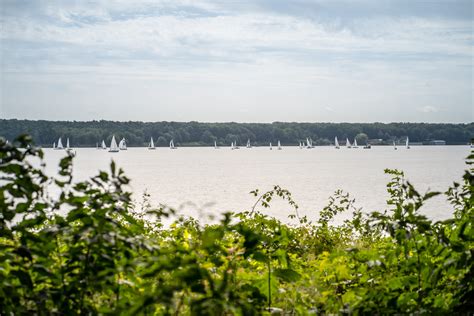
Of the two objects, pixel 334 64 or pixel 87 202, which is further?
pixel 334 64

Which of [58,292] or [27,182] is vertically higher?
[27,182]

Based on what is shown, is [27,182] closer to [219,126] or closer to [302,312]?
[302,312]

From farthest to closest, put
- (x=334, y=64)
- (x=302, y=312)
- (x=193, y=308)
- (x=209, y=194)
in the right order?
(x=334, y=64) < (x=209, y=194) < (x=302, y=312) < (x=193, y=308)

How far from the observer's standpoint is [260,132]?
175375 mm

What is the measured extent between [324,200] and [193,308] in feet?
127

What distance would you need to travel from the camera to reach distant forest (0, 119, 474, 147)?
6048 inches

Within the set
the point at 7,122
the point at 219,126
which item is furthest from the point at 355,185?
the point at 219,126

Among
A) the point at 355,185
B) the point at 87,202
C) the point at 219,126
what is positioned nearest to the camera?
the point at 87,202

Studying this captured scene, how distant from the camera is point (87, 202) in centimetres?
310

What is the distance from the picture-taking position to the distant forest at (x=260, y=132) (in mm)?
153625

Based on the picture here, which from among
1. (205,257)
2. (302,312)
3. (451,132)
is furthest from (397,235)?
(451,132)

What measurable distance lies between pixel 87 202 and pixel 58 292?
45cm

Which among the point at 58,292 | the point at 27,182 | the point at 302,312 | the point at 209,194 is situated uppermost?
the point at 27,182

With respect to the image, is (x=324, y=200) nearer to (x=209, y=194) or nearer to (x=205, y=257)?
(x=209, y=194)
